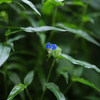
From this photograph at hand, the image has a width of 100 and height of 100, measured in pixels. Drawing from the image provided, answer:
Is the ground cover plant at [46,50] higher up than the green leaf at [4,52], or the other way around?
the green leaf at [4,52]

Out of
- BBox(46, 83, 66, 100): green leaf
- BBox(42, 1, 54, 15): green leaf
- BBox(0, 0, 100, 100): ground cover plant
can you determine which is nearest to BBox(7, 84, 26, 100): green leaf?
BBox(46, 83, 66, 100): green leaf

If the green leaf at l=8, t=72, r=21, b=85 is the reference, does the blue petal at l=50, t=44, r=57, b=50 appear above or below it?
above

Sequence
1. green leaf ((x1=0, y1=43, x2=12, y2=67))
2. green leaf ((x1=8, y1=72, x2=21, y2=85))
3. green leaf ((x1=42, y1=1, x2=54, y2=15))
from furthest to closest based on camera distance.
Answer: green leaf ((x1=42, y1=1, x2=54, y2=15)), green leaf ((x1=8, y1=72, x2=21, y2=85)), green leaf ((x1=0, y1=43, x2=12, y2=67))

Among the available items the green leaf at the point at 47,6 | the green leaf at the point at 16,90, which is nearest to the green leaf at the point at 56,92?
the green leaf at the point at 16,90

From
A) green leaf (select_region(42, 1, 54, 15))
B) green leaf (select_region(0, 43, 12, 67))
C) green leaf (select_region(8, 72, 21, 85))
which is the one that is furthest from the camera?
green leaf (select_region(42, 1, 54, 15))

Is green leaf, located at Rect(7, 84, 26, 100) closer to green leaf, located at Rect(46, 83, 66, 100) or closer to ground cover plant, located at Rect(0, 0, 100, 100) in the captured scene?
green leaf, located at Rect(46, 83, 66, 100)

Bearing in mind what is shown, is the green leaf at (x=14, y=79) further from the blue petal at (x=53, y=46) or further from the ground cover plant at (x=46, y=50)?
the blue petal at (x=53, y=46)

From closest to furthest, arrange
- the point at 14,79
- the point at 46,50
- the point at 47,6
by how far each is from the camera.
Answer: the point at 14,79
the point at 47,6
the point at 46,50

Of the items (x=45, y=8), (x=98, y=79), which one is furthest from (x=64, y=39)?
(x=98, y=79)

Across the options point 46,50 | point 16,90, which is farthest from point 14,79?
point 46,50

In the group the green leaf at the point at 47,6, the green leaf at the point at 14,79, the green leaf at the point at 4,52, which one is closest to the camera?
the green leaf at the point at 4,52

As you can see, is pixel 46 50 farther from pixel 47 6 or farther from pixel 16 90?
pixel 16 90
